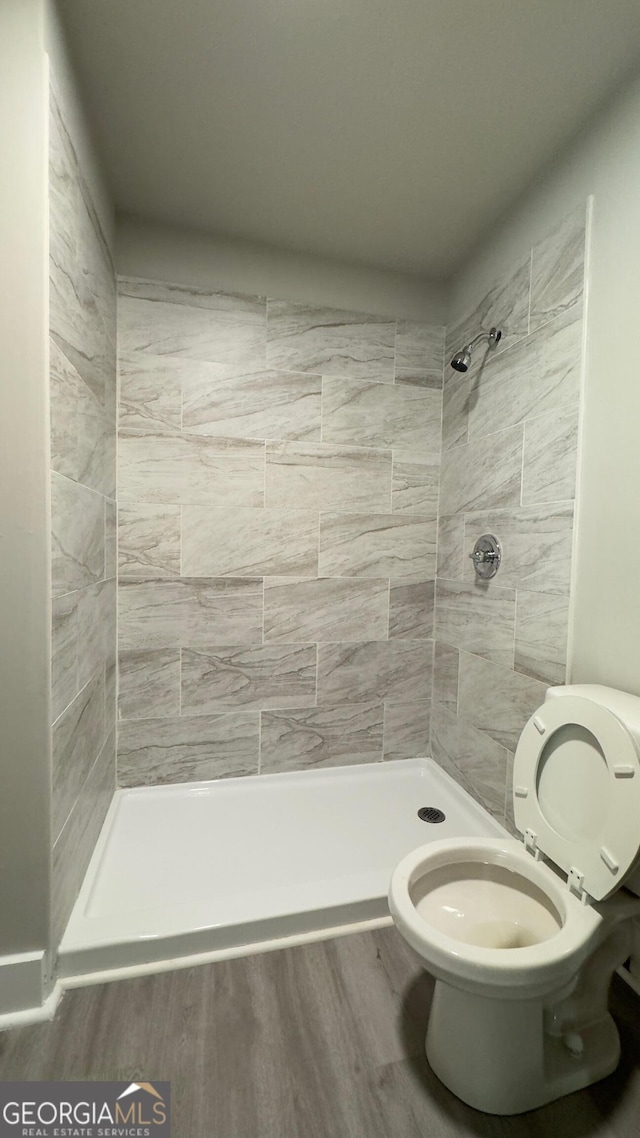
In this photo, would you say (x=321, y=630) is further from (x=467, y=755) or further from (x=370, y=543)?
(x=467, y=755)

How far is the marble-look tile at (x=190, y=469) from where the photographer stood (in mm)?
1791

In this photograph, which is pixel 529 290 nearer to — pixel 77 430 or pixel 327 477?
pixel 327 477

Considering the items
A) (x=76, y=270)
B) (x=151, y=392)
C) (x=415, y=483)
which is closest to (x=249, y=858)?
(x=415, y=483)

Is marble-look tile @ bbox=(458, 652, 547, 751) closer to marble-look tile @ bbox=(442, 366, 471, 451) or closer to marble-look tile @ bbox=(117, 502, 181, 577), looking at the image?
marble-look tile @ bbox=(442, 366, 471, 451)

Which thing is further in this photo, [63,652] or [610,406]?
[610,406]

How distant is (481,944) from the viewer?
958 mm

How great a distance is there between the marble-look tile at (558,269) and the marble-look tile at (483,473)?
0.39 metres

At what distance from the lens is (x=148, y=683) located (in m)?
1.86

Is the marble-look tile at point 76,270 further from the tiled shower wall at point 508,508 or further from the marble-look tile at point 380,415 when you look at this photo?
the tiled shower wall at point 508,508

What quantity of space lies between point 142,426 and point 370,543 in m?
1.11

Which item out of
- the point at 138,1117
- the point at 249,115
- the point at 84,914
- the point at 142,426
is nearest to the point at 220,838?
the point at 84,914

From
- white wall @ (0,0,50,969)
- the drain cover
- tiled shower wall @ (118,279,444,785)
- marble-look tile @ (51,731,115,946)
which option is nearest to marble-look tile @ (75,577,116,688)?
tiled shower wall @ (118,279,444,785)

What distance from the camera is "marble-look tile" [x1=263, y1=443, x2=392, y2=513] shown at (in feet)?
6.34

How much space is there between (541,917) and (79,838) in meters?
1.29
